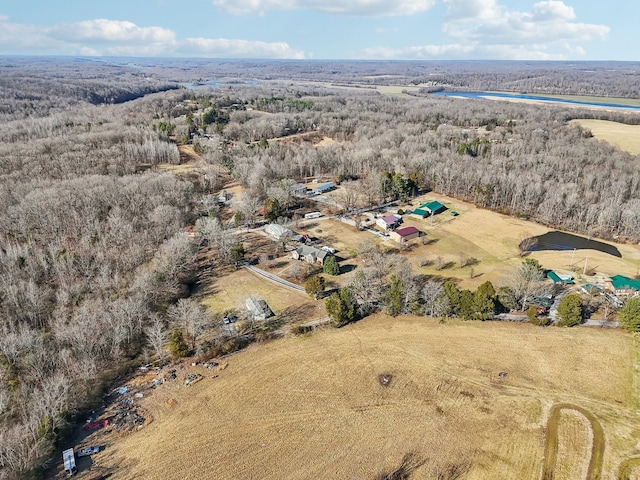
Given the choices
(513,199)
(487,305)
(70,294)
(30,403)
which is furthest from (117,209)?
(513,199)

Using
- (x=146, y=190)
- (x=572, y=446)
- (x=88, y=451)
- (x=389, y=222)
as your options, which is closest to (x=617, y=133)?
(x=389, y=222)

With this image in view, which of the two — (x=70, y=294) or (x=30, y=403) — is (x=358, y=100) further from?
(x=30, y=403)

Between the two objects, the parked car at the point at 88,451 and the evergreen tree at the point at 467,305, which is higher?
the evergreen tree at the point at 467,305

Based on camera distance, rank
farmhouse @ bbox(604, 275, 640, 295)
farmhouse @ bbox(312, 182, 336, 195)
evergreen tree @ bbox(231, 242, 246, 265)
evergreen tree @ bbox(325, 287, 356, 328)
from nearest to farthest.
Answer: evergreen tree @ bbox(325, 287, 356, 328) → farmhouse @ bbox(604, 275, 640, 295) → evergreen tree @ bbox(231, 242, 246, 265) → farmhouse @ bbox(312, 182, 336, 195)

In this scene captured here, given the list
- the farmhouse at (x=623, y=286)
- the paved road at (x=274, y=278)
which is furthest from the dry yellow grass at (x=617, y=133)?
the paved road at (x=274, y=278)

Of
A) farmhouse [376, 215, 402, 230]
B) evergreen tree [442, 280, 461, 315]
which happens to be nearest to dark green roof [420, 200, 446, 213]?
Answer: farmhouse [376, 215, 402, 230]

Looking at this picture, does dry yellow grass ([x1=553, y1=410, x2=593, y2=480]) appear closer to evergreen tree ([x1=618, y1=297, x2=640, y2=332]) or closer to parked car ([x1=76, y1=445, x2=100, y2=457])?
evergreen tree ([x1=618, y1=297, x2=640, y2=332])

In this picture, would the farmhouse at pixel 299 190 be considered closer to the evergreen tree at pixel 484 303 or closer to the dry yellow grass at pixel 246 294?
the dry yellow grass at pixel 246 294
